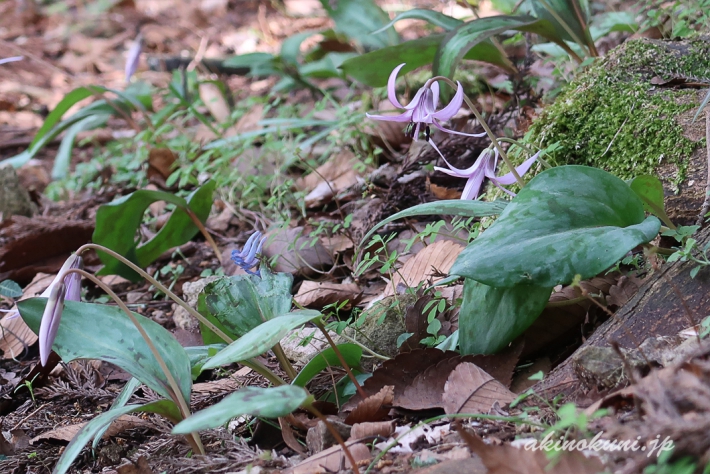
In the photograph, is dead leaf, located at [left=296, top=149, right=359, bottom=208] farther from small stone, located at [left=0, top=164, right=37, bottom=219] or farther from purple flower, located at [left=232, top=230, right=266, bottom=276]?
small stone, located at [left=0, top=164, right=37, bottom=219]

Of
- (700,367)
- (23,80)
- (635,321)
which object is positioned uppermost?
(700,367)

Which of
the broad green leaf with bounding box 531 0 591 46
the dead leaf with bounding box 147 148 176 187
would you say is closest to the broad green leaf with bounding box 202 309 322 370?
the broad green leaf with bounding box 531 0 591 46

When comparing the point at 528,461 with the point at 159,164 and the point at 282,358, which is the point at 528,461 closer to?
the point at 282,358

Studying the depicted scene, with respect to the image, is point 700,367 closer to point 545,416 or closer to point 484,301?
point 545,416

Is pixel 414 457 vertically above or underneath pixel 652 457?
underneath

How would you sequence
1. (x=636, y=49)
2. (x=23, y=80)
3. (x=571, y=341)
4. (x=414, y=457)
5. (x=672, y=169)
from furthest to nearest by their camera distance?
(x=23, y=80) < (x=636, y=49) < (x=672, y=169) < (x=571, y=341) < (x=414, y=457)

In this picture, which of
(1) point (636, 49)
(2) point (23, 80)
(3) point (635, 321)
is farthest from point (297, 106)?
(2) point (23, 80)
